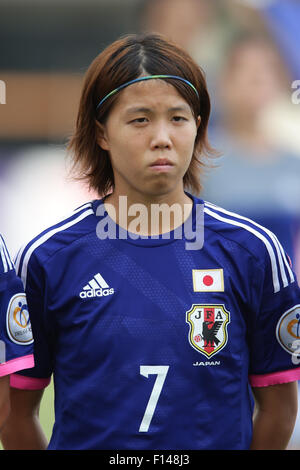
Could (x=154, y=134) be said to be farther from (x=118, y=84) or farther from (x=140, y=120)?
(x=118, y=84)

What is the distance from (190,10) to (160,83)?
9.58 feet

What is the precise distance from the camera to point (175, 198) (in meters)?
2.30

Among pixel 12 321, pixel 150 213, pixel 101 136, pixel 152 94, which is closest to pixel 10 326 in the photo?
pixel 12 321

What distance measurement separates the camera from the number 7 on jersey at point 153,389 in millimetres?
2104

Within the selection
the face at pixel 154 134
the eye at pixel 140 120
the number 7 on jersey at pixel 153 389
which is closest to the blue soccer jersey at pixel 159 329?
the number 7 on jersey at pixel 153 389

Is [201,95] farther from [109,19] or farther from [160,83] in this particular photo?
[109,19]

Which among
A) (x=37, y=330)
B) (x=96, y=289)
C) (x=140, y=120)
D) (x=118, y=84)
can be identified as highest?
(x=118, y=84)

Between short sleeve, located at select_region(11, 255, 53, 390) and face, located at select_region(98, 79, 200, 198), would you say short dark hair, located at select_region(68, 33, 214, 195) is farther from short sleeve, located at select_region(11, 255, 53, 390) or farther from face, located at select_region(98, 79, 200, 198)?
short sleeve, located at select_region(11, 255, 53, 390)

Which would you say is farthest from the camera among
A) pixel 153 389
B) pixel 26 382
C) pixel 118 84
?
pixel 26 382

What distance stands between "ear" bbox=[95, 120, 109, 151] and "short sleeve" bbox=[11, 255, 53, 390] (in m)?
0.40

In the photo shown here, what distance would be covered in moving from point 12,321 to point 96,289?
0.79 ft

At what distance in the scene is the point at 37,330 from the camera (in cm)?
227
